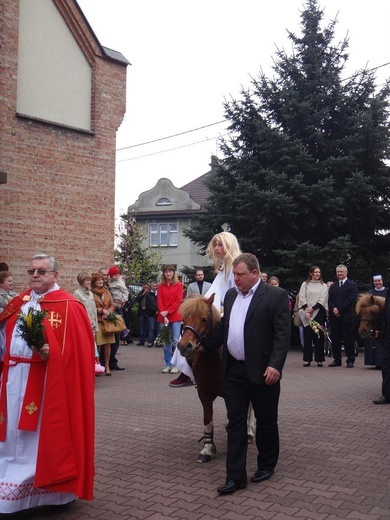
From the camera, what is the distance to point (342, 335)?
48.4ft

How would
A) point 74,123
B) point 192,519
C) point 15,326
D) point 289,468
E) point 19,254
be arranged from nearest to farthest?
1. point 192,519
2. point 15,326
3. point 289,468
4. point 19,254
5. point 74,123

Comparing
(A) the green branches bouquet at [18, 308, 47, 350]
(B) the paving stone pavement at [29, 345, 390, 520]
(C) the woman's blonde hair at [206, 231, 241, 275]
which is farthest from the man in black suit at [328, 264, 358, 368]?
(A) the green branches bouquet at [18, 308, 47, 350]

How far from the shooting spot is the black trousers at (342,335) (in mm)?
14445

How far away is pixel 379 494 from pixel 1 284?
5.63 metres

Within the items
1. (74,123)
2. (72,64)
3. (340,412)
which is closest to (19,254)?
(74,123)

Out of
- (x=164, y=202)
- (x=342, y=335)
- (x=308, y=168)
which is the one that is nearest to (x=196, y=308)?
(x=342, y=335)

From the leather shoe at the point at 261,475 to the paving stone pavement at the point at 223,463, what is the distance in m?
0.06

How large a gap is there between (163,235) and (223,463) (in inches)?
1825

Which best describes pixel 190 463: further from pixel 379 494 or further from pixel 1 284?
pixel 1 284

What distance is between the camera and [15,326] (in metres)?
5.12

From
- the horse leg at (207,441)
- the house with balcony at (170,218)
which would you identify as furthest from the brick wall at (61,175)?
the house with balcony at (170,218)

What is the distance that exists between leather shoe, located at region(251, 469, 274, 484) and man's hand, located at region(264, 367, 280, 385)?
93 centimetres

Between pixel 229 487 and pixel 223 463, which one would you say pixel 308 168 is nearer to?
pixel 223 463

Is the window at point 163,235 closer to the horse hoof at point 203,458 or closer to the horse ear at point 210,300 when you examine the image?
the horse hoof at point 203,458
